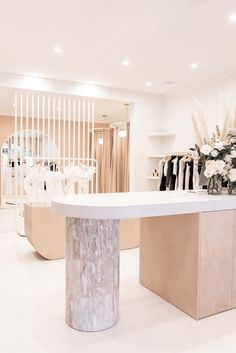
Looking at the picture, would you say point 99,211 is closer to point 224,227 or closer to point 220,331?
point 224,227

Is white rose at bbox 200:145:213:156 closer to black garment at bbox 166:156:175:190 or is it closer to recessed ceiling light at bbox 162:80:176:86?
black garment at bbox 166:156:175:190

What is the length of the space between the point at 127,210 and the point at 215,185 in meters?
1.24

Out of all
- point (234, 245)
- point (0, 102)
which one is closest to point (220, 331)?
point (234, 245)

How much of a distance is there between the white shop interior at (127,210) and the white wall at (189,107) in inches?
1.2

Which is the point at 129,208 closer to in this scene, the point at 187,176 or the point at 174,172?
the point at 187,176

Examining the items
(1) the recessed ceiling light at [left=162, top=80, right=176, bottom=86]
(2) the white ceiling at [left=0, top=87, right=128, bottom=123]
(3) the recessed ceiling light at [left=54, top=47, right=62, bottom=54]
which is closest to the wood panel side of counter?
(3) the recessed ceiling light at [left=54, top=47, right=62, bottom=54]

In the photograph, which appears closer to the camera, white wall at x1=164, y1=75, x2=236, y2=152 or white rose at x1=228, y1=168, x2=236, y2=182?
white rose at x1=228, y1=168, x2=236, y2=182

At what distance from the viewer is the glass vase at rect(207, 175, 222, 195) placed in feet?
9.33

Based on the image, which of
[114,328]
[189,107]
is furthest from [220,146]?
[189,107]

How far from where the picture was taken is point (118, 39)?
376 centimetres

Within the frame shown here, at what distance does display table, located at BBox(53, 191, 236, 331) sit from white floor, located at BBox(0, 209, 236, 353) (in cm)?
11

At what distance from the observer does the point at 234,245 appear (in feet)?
8.39

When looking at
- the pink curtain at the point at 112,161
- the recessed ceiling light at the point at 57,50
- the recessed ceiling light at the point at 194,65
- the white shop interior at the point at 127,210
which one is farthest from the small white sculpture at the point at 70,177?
the pink curtain at the point at 112,161

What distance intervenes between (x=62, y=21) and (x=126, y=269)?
2.94 meters
